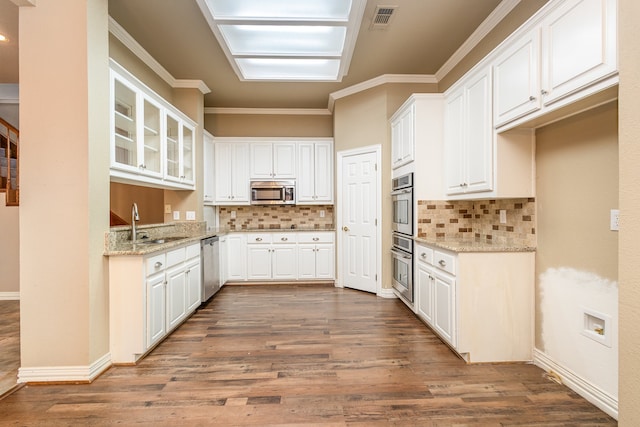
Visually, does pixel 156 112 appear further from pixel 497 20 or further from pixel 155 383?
pixel 497 20

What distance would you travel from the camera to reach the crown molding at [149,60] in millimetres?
2986

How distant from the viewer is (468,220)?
3.35m

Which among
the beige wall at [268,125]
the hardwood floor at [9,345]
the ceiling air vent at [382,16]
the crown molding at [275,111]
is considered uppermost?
the ceiling air vent at [382,16]

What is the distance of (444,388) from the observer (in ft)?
6.70

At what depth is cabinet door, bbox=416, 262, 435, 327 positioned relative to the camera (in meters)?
2.88

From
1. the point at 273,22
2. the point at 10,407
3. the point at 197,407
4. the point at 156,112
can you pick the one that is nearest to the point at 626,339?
the point at 197,407

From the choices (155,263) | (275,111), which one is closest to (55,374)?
(155,263)

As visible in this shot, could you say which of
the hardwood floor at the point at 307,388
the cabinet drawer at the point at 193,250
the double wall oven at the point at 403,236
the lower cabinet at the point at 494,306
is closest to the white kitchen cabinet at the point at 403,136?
the double wall oven at the point at 403,236

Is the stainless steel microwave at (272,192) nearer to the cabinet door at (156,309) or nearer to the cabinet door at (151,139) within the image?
the cabinet door at (151,139)

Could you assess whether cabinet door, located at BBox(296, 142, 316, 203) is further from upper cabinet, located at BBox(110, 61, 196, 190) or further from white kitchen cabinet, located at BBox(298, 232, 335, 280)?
upper cabinet, located at BBox(110, 61, 196, 190)

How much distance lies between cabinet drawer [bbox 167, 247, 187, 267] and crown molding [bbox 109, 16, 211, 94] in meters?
2.20

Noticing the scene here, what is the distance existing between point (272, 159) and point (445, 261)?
345cm

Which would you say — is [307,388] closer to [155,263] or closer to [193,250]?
[155,263]

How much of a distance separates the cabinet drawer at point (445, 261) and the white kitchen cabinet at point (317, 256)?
2.32 meters
